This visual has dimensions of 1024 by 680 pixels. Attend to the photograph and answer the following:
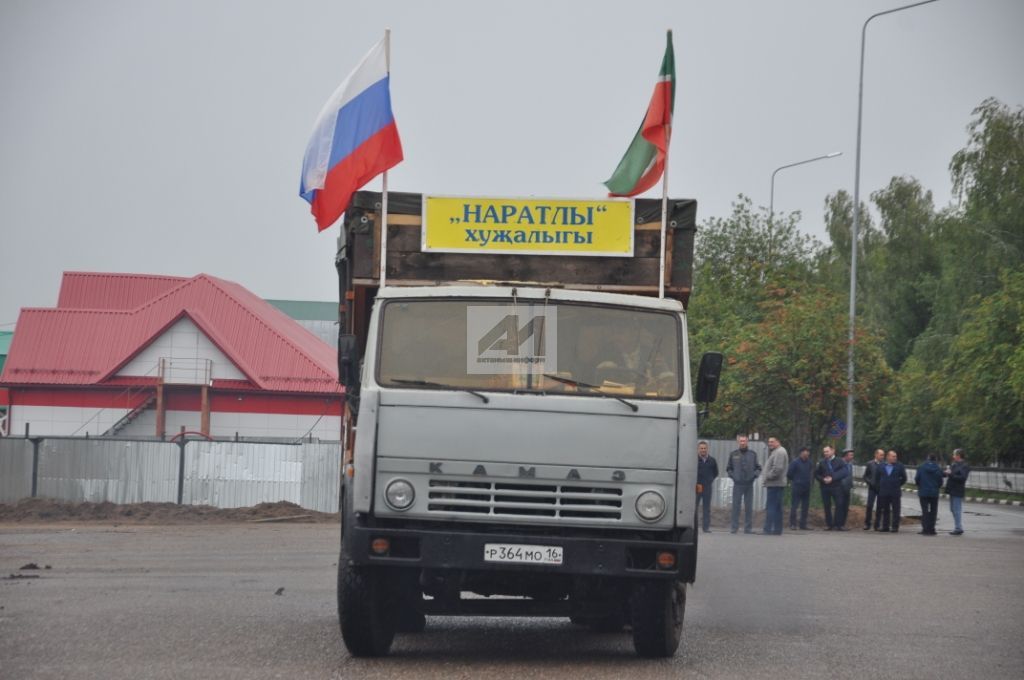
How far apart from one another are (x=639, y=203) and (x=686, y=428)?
1.99 m

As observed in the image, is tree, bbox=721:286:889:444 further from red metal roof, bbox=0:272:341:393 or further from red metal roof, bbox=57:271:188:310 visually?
red metal roof, bbox=57:271:188:310

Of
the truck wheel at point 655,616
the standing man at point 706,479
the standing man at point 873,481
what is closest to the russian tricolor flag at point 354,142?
the truck wheel at point 655,616

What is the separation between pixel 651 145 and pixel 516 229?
2951mm

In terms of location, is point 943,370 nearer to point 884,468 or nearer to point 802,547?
point 884,468

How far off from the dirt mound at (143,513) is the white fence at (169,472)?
0.68 m

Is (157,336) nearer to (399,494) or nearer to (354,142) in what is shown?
(354,142)

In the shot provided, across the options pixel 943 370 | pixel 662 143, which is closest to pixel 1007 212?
pixel 943 370

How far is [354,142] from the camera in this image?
12930mm

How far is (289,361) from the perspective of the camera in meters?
56.3

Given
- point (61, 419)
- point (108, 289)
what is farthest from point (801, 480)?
point (108, 289)

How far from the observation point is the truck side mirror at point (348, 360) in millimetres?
9977

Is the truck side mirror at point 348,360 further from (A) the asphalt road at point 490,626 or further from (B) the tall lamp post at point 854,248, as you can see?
(B) the tall lamp post at point 854,248

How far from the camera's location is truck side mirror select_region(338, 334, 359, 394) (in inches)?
393

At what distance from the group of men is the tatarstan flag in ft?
48.5
